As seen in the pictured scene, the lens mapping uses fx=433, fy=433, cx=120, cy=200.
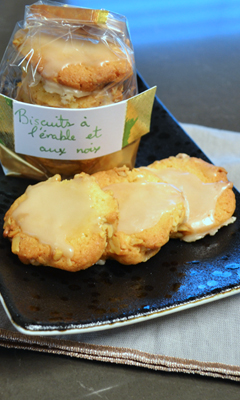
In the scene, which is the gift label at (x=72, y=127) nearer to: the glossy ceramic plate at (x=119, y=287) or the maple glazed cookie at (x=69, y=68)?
the maple glazed cookie at (x=69, y=68)

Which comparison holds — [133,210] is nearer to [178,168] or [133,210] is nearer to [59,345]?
[178,168]

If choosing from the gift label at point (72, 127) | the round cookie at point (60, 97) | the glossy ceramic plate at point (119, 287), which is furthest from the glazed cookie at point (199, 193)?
the round cookie at point (60, 97)

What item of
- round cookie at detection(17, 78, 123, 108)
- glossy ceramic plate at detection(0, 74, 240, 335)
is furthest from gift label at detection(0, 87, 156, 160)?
glossy ceramic plate at detection(0, 74, 240, 335)

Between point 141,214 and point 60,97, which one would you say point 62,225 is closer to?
point 141,214

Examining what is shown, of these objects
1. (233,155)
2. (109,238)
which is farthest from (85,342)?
(233,155)

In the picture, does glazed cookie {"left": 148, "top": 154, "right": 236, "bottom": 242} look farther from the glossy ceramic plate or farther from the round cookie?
the round cookie
